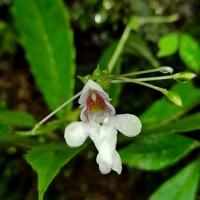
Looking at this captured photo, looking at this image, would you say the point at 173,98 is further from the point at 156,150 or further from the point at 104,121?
the point at 156,150

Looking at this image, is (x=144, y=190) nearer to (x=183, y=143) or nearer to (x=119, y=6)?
(x=183, y=143)

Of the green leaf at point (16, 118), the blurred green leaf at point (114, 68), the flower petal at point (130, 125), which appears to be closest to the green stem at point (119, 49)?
the blurred green leaf at point (114, 68)

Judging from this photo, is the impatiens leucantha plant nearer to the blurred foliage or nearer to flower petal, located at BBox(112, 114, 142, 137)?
flower petal, located at BBox(112, 114, 142, 137)

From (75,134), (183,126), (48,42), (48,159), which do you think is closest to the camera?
(75,134)

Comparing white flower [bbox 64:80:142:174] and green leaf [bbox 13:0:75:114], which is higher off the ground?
white flower [bbox 64:80:142:174]

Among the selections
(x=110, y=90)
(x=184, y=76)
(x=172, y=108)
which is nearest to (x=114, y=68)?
(x=110, y=90)

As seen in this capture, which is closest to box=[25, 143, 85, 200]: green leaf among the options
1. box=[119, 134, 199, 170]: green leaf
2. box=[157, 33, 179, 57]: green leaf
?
box=[119, 134, 199, 170]: green leaf

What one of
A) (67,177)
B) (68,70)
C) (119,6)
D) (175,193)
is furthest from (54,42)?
(175,193)
